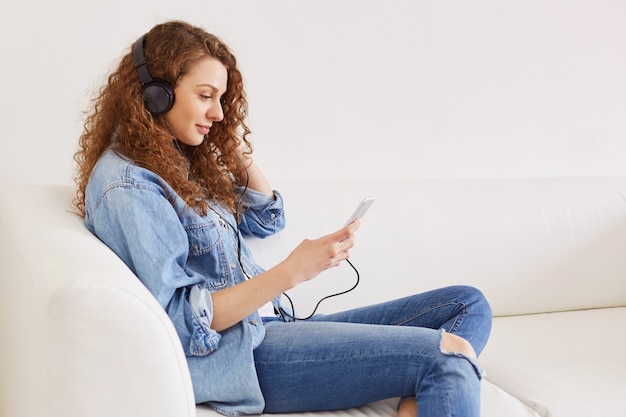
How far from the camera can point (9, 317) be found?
4.79 feet

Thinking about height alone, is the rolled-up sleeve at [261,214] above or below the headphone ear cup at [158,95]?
below

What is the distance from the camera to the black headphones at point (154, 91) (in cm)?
154

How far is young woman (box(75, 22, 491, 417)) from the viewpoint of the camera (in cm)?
141

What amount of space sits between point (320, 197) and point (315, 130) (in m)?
0.30

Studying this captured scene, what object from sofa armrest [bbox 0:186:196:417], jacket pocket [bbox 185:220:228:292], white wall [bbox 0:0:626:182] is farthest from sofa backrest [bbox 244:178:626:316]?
sofa armrest [bbox 0:186:196:417]

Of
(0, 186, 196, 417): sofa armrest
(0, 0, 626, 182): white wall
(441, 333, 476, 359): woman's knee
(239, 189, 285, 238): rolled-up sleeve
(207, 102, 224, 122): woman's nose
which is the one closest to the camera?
(0, 186, 196, 417): sofa armrest

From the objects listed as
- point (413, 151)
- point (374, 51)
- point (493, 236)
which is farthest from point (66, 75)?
point (493, 236)

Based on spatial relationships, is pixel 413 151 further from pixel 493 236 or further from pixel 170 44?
pixel 170 44

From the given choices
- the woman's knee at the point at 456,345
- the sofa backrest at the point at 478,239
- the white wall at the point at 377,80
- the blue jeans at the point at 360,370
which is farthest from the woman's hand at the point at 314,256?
the white wall at the point at 377,80

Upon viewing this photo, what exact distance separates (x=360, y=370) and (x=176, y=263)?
1.25 feet

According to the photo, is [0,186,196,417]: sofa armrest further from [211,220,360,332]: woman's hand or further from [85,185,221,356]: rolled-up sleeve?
[211,220,360,332]: woman's hand

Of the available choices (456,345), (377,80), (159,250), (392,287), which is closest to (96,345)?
(159,250)

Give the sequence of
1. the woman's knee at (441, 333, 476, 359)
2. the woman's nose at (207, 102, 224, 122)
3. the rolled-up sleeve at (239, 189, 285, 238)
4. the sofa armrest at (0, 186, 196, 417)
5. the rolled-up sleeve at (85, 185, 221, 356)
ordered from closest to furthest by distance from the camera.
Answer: the sofa armrest at (0, 186, 196, 417)
the rolled-up sleeve at (85, 185, 221, 356)
the woman's knee at (441, 333, 476, 359)
the woman's nose at (207, 102, 224, 122)
the rolled-up sleeve at (239, 189, 285, 238)

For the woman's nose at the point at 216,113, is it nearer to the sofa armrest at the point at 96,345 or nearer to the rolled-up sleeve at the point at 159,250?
the rolled-up sleeve at the point at 159,250
